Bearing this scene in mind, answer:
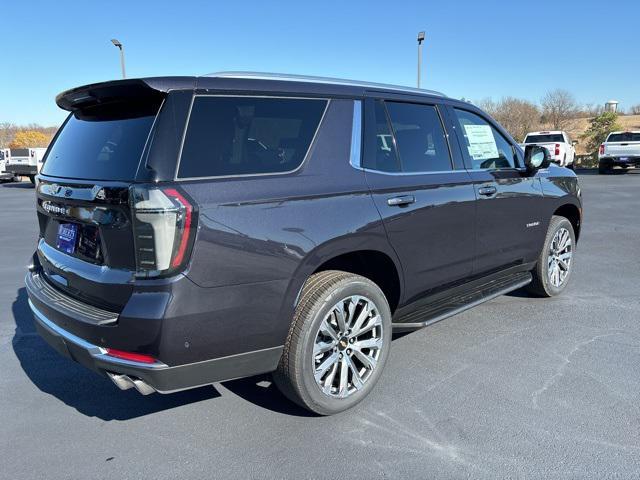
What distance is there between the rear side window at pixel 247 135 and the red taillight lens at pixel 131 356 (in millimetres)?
868

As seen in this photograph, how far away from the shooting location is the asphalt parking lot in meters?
2.57

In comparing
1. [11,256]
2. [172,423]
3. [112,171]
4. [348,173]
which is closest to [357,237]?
[348,173]

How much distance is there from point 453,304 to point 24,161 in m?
25.8

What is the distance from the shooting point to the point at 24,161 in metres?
24.2

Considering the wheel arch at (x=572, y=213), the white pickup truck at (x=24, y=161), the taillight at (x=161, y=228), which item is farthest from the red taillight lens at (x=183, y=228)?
the white pickup truck at (x=24, y=161)

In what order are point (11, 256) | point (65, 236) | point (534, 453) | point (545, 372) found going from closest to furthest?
point (534, 453), point (65, 236), point (545, 372), point (11, 256)

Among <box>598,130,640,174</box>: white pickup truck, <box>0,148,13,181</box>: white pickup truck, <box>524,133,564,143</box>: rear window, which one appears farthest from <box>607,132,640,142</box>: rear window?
<box>0,148,13,181</box>: white pickup truck

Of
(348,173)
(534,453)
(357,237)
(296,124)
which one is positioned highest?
(296,124)

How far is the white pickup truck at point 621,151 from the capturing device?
21578 mm

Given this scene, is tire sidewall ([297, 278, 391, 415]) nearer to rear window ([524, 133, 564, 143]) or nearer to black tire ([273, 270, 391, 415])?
black tire ([273, 270, 391, 415])

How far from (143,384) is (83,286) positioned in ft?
2.07

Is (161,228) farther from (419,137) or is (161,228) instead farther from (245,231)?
(419,137)

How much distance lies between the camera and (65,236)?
2848mm

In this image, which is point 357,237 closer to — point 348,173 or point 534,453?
point 348,173
